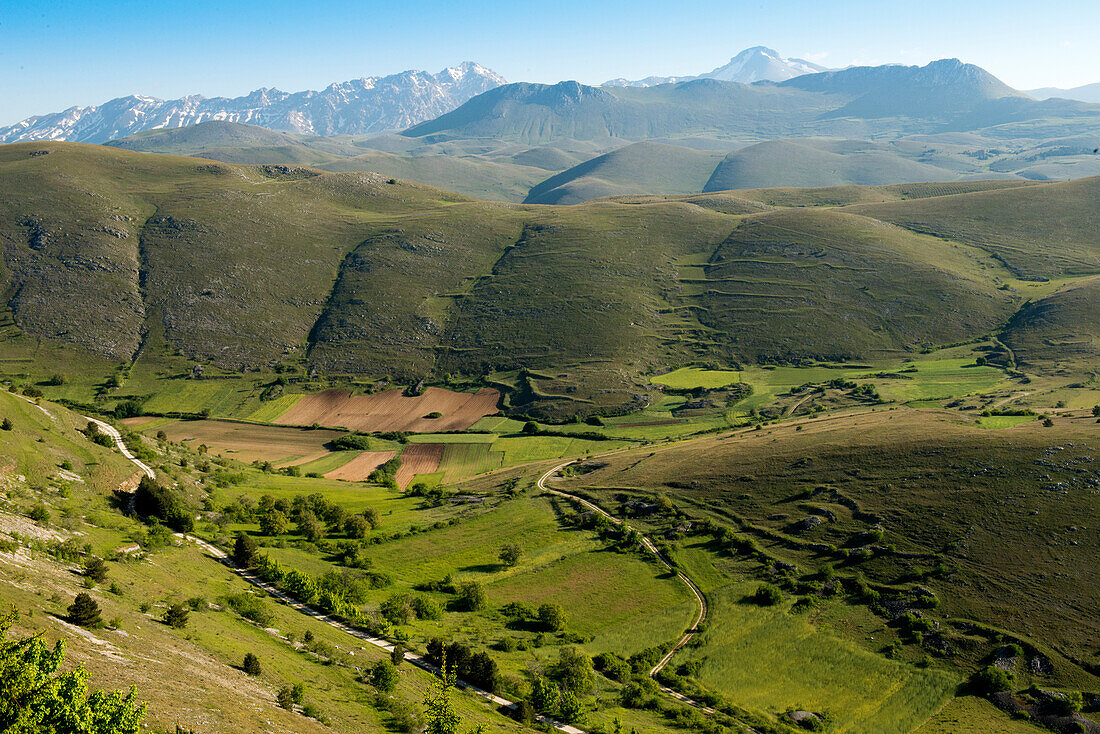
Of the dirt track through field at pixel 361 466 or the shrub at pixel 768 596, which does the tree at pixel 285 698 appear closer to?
the shrub at pixel 768 596

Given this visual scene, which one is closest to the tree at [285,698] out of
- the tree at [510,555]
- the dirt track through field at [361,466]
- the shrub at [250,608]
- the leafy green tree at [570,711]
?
the shrub at [250,608]

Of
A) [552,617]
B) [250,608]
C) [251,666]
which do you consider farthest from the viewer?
[552,617]

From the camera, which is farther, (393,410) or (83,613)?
(393,410)

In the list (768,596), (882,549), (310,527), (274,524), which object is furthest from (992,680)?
(274,524)

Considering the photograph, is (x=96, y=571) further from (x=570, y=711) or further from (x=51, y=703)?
(x=570, y=711)

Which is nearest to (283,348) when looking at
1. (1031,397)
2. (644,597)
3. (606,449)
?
(606,449)

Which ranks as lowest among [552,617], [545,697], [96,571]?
[552,617]

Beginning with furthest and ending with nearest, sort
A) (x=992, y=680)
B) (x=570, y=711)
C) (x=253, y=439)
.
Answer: (x=253, y=439)
(x=992, y=680)
(x=570, y=711)
